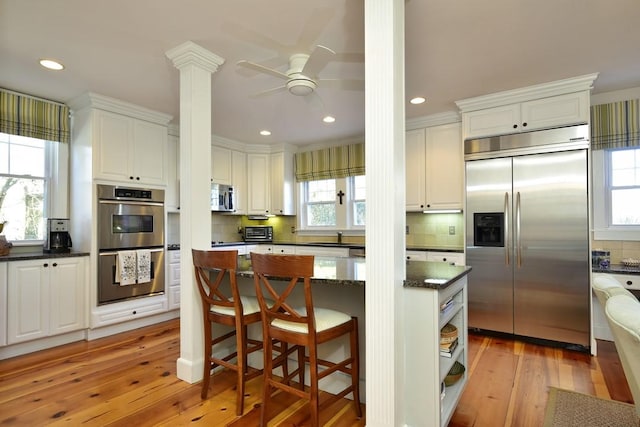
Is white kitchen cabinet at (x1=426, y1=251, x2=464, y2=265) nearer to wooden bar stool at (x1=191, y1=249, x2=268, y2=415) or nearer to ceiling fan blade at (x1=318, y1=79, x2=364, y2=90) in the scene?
ceiling fan blade at (x1=318, y1=79, x2=364, y2=90)

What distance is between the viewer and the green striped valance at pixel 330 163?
5053mm

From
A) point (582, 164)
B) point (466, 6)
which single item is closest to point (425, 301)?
point (466, 6)

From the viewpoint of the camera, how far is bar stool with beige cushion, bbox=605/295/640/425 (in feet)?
3.03

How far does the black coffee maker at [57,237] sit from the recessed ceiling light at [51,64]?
5.09ft

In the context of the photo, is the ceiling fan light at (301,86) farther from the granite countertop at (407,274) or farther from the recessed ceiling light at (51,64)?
the recessed ceiling light at (51,64)

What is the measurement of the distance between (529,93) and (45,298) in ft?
16.5

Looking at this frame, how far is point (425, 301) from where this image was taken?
169 centimetres

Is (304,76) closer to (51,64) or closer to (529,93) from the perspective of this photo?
(51,64)

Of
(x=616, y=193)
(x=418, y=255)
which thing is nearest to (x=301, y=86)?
(x=418, y=255)

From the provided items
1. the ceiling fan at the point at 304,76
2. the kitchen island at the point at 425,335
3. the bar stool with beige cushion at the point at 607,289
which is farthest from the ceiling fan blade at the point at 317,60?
the bar stool with beige cushion at the point at 607,289

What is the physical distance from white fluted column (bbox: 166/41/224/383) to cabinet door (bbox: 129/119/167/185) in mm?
1542

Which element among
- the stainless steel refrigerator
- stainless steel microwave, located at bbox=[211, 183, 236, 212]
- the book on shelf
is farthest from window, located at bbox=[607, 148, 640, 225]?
stainless steel microwave, located at bbox=[211, 183, 236, 212]

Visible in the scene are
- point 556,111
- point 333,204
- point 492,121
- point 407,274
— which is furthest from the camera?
point 333,204

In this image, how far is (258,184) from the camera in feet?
18.2
